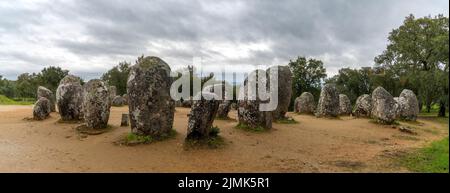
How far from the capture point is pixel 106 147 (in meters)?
12.0

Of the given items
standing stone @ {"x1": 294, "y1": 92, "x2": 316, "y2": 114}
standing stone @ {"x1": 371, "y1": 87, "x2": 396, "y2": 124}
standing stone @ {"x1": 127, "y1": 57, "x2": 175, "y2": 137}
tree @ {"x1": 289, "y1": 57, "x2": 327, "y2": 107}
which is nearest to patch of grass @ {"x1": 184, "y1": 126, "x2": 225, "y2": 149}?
standing stone @ {"x1": 127, "y1": 57, "x2": 175, "y2": 137}

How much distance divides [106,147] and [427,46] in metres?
30.1

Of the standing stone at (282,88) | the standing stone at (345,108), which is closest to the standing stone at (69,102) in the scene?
the standing stone at (282,88)

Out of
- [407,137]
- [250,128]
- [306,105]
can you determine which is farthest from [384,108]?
[250,128]

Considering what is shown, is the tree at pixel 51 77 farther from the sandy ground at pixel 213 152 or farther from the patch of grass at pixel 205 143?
the patch of grass at pixel 205 143

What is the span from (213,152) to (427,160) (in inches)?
268

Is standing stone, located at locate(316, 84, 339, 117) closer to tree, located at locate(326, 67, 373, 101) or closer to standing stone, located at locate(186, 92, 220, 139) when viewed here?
standing stone, located at locate(186, 92, 220, 139)

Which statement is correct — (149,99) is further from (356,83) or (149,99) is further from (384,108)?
(356,83)

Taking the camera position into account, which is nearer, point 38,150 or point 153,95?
point 38,150

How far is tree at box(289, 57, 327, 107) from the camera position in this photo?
4262 centimetres

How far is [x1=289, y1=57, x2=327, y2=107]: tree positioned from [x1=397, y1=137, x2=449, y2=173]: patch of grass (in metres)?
30.8
